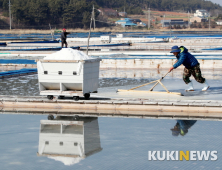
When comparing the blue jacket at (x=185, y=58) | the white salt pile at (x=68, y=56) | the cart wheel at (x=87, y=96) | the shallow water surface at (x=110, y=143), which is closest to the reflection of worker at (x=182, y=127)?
the shallow water surface at (x=110, y=143)

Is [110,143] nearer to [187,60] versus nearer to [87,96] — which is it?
[87,96]

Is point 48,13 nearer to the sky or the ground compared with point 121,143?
nearer to the sky

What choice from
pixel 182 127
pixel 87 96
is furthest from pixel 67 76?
pixel 182 127

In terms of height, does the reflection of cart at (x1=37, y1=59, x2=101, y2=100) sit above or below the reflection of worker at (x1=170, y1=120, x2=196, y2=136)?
above

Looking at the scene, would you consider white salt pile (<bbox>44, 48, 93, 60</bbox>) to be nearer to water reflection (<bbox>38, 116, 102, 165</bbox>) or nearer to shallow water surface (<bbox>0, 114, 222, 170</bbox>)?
water reflection (<bbox>38, 116, 102, 165</bbox>)

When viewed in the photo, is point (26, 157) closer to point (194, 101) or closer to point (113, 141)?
point (113, 141)

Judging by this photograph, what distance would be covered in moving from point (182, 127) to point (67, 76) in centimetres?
314

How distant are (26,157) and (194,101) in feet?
16.7

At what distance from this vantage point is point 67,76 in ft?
33.3

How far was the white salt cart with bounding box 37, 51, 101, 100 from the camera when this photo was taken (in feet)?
33.0

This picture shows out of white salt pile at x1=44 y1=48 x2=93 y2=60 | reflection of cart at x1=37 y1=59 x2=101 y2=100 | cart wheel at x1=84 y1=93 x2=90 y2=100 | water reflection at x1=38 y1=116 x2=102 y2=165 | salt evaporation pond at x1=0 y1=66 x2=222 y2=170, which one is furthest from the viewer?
cart wheel at x1=84 y1=93 x2=90 y2=100

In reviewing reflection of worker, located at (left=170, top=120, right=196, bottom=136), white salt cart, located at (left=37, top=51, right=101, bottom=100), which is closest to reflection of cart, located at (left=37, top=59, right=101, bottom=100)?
white salt cart, located at (left=37, top=51, right=101, bottom=100)

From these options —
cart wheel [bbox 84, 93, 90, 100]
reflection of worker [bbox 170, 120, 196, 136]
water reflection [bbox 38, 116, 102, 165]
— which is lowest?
water reflection [bbox 38, 116, 102, 165]

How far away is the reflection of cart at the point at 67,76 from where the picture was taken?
1006 cm
